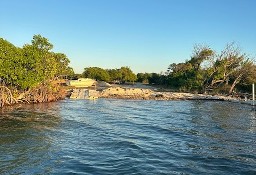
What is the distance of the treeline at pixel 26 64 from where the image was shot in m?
43.0

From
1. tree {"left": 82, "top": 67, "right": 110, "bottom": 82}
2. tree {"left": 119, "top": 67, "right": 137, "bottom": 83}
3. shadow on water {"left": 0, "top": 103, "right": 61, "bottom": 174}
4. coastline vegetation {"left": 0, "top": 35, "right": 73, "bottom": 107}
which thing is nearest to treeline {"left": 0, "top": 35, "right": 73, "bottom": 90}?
coastline vegetation {"left": 0, "top": 35, "right": 73, "bottom": 107}

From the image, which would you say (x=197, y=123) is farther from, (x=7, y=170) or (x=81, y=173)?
(x=7, y=170)

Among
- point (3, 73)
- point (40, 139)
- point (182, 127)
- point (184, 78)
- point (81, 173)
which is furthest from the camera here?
point (184, 78)

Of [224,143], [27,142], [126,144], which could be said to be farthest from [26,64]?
[224,143]

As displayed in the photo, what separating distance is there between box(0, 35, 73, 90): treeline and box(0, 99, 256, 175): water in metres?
10.2

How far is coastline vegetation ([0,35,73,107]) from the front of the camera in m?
43.2

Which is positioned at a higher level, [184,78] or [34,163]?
[184,78]

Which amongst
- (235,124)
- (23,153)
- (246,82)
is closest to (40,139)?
(23,153)

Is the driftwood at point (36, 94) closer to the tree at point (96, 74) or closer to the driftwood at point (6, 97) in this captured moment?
the driftwood at point (6, 97)

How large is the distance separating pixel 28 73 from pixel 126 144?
28.3 metres

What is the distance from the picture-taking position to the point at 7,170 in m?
16.0

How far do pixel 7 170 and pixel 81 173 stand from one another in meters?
3.71

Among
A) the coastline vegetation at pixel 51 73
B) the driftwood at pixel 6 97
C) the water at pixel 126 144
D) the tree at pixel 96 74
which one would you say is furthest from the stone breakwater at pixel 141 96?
the tree at pixel 96 74

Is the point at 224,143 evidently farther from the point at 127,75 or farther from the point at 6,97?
the point at 127,75
